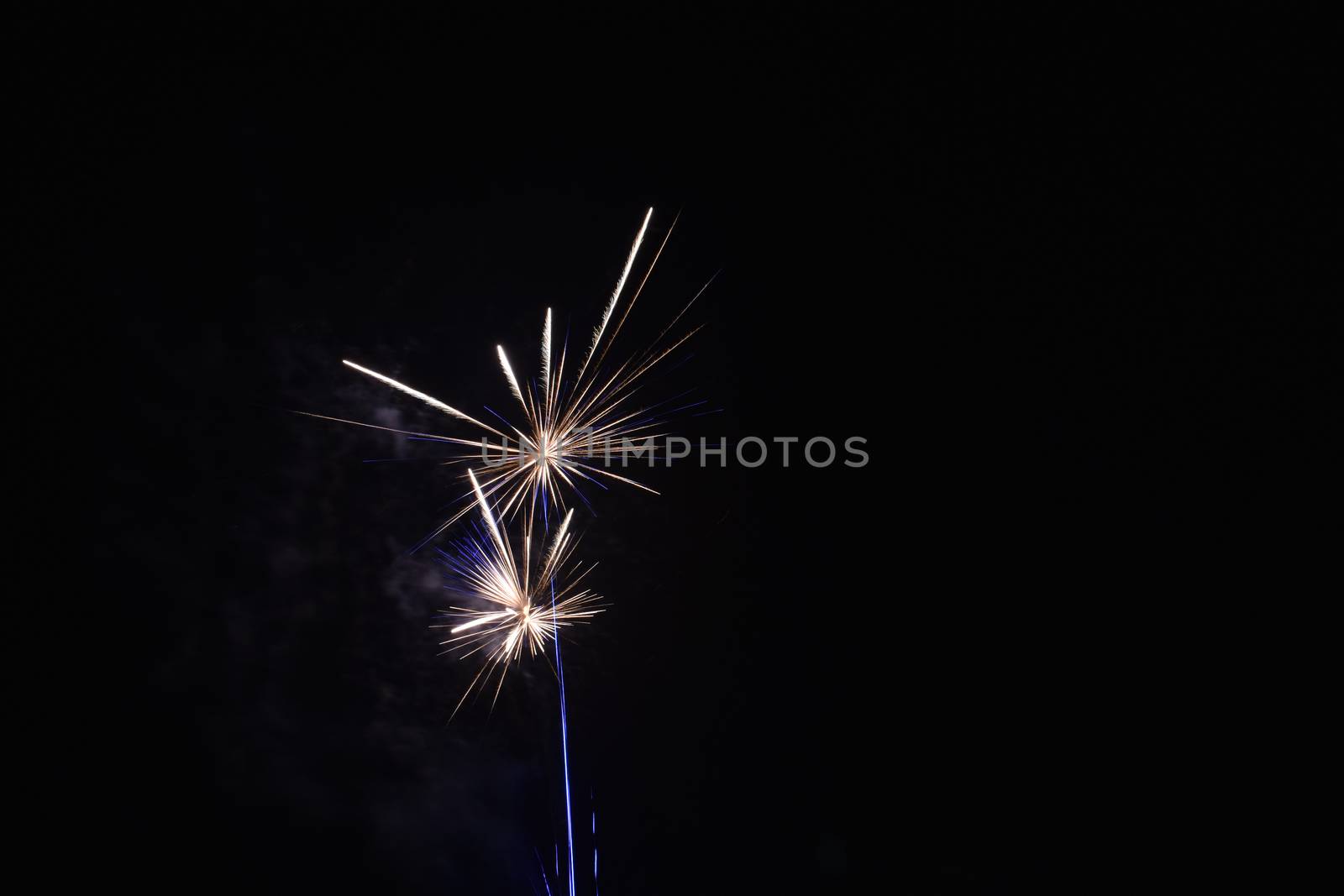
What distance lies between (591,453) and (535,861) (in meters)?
3.58

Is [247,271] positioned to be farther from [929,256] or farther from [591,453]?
[929,256]

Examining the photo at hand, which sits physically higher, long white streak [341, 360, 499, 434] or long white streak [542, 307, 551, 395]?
long white streak [542, 307, 551, 395]

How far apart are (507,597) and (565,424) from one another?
1.36 m

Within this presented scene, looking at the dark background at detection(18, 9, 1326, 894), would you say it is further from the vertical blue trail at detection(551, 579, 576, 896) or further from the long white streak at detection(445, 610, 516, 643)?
the long white streak at detection(445, 610, 516, 643)

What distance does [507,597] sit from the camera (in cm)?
452

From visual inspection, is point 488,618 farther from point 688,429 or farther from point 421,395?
point 688,429

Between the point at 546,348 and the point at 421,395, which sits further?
the point at 546,348

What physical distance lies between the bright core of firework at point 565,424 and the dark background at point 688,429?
0.17 m

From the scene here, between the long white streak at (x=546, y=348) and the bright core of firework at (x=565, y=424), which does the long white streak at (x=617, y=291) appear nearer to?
the bright core of firework at (x=565, y=424)

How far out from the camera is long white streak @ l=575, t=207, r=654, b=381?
15.9ft

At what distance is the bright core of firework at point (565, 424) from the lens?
178 inches

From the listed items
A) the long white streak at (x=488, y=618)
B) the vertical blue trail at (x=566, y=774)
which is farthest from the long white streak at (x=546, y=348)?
the vertical blue trail at (x=566, y=774)

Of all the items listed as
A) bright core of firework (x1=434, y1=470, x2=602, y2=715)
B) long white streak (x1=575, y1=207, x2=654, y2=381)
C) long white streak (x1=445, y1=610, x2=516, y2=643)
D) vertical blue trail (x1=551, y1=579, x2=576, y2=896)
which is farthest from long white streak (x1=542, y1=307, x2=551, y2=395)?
vertical blue trail (x1=551, y1=579, x2=576, y2=896)

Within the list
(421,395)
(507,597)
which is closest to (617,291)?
(421,395)
